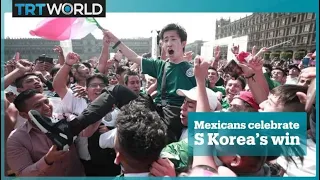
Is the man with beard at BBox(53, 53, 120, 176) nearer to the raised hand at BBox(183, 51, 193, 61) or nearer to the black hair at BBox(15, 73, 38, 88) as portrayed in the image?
the black hair at BBox(15, 73, 38, 88)

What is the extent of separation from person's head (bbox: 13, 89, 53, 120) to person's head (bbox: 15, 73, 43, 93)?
0.20 m

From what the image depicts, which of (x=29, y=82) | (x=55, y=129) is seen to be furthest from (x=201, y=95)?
(x=29, y=82)

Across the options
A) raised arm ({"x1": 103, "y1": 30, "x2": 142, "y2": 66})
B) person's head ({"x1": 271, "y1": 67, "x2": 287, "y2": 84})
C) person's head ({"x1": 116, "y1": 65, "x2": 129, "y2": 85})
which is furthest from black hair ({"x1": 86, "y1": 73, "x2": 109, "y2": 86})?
person's head ({"x1": 271, "y1": 67, "x2": 287, "y2": 84})

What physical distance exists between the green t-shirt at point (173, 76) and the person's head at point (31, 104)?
618 millimetres

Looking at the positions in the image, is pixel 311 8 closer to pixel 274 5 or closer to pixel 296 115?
pixel 274 5

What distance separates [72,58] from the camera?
1836 mm

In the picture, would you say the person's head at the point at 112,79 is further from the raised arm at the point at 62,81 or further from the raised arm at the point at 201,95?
the raised arm at the point at 201,95

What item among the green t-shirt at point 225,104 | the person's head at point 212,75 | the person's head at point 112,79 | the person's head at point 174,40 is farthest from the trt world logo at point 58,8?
the green t-shirt at point 225,104

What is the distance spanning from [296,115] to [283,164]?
295 millimetres

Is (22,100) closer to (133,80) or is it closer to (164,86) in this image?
(133,80)

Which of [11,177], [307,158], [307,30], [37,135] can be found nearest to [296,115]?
[307,158]

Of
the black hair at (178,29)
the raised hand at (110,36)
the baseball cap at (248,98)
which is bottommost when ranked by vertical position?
the baseball cap at (248,98)

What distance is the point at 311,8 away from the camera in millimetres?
1692

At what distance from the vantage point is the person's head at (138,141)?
51.7 inches
